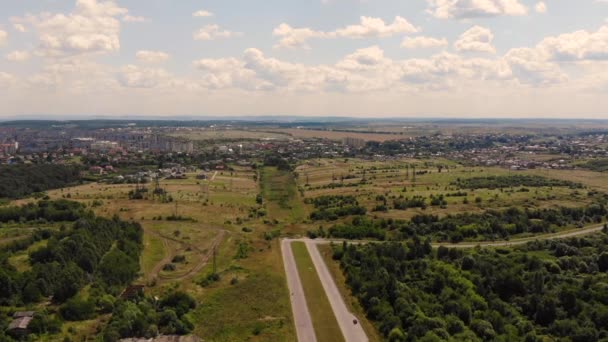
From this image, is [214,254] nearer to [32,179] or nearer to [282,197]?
[282,197]

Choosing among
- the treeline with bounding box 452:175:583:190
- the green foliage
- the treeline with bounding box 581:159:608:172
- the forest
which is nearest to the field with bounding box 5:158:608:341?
the green foliage

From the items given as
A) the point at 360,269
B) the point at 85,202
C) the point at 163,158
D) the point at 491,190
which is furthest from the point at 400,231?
the point at 163,158

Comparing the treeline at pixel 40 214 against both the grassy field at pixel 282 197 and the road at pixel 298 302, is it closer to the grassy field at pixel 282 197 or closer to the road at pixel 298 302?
the grassy field at pixel 282 197

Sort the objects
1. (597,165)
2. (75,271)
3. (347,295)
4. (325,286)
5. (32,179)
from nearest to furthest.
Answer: (75,271) < (347,295) < (325,286) < (32,179) < (597,165)

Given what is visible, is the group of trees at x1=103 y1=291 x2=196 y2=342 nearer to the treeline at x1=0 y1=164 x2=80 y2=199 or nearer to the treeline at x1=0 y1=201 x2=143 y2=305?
the treeline at x1=0 y1=201 x2=143 y2=305

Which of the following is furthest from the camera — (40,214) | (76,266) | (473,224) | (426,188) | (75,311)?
(426,188)

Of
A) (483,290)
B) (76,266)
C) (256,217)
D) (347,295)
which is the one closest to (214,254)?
(76,266)

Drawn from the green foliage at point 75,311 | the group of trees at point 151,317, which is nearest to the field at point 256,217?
the green foliage at point 75,311
